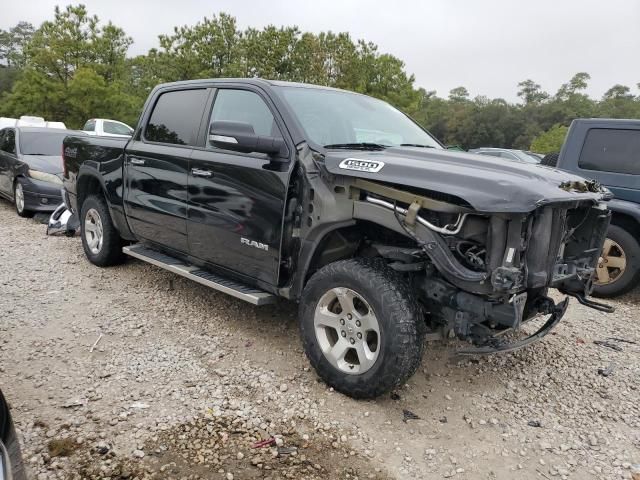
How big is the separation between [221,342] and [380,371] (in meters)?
1.49

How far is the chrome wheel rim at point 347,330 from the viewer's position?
307 centimetres

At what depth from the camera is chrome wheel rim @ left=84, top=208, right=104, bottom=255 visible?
5.55 m

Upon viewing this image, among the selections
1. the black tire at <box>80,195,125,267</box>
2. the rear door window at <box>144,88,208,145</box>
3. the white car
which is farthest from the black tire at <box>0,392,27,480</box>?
the white car

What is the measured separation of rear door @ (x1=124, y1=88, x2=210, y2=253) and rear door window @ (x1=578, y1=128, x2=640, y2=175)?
4.38 meters

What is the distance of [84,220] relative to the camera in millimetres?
5711

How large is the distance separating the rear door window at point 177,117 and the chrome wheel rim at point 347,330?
6.24ft

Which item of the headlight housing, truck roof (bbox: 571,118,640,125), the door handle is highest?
truck roof (bbox: 571,118,640,125)

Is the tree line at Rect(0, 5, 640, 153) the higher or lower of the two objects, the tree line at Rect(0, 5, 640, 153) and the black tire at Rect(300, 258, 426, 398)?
the higher

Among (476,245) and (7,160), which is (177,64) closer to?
(7,160)

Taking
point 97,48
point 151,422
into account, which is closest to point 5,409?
point 151,422

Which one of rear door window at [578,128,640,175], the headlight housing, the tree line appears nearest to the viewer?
rear door window at [578,128,640,175]

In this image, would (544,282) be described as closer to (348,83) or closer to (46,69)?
(348,83)

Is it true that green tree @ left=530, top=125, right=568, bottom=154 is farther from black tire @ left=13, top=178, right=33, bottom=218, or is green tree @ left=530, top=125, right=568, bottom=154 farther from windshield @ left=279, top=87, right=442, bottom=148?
windshield @ left=279, top=87, right=442, bottom=148

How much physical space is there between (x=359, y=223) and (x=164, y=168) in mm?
2023
